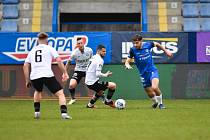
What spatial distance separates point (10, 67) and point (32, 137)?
49.3ft

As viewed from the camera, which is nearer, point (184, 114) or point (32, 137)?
point (32, 137)

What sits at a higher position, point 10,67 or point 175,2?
point 175,2

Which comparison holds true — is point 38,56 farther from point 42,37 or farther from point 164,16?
point 164,16

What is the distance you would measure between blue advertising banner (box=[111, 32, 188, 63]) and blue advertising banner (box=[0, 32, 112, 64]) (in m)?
0.32

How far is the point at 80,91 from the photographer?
24.5 m

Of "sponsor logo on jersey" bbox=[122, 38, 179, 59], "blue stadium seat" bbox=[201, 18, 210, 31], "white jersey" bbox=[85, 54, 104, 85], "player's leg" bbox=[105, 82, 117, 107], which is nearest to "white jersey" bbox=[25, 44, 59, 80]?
"white jersey" bbox=[85, 54, 104, 85]

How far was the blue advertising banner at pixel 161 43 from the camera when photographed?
80.6 ft

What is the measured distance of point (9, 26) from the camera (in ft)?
97.5

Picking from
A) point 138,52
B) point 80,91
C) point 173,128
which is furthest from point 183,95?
point 173,128

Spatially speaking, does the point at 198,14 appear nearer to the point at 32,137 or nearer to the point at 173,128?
the point at 173,128

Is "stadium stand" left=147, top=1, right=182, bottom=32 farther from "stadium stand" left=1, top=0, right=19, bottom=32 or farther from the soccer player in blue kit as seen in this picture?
the soccer player in blue kit

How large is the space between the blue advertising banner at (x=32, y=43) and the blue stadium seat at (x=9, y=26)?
15.5 ft

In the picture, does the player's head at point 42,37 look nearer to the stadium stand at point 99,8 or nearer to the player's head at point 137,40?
the player's head at point 137,40

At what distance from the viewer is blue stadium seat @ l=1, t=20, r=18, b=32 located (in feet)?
96.7
